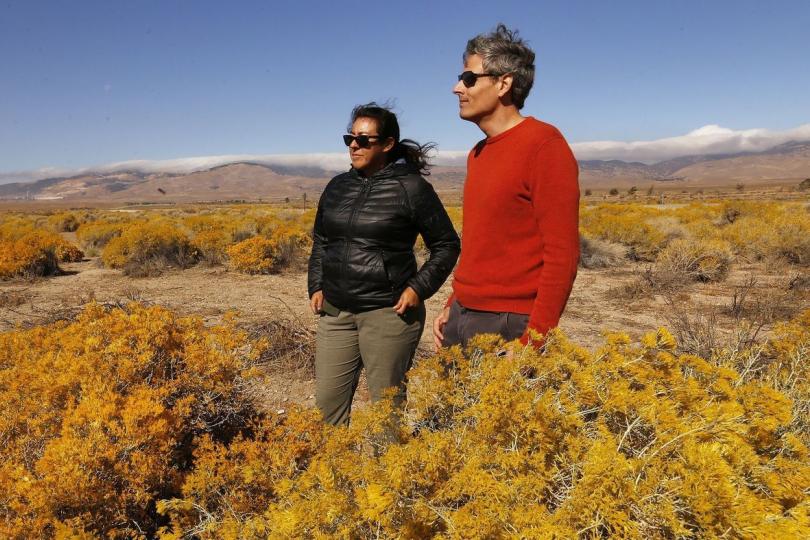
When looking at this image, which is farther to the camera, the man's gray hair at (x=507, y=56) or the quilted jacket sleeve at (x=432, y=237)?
the quilted jacket sleeve at (x=432, y=237)

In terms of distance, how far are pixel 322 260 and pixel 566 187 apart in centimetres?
147

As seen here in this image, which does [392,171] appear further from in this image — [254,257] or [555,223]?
[254,257]

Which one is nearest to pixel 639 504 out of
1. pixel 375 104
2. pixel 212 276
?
pixel 375 104

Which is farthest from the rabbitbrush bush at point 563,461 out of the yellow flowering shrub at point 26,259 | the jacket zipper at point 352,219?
the yellow flowering shrub at point 26,259

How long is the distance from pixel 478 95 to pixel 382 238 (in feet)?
2.73

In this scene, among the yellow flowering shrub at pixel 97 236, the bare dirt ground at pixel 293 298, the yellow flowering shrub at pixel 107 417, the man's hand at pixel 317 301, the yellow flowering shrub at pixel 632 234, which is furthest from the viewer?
the yellow flowering shrub at pixel 97 236

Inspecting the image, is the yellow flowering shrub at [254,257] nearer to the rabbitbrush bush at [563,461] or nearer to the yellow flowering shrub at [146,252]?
the yellow flowering shrub at [146,252]

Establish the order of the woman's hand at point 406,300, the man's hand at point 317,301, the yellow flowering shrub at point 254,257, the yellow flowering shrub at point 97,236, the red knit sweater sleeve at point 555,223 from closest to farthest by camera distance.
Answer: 1. the red knit sweater sleeve at point 555,223
2. the woman's hand at point 406,300
3. the man's hand at point 317,301
4. the yellow flowering shrub at point 254,257
5. the yellow flowering shrub at point 97,236

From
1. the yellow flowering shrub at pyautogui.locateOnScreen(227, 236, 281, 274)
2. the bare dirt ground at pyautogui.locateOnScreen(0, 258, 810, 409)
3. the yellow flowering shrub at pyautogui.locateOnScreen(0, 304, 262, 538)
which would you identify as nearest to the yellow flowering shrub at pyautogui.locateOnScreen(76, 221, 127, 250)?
the bare dirt ground at pyautogui.locateOnScreen(0, 258, 810, 409)

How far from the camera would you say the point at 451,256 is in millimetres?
2398

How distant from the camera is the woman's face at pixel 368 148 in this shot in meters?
2.31

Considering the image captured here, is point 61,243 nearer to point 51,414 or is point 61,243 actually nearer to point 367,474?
point 51,414

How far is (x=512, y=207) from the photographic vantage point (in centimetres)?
168

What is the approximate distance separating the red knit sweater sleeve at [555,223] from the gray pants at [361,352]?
2.91 ft
